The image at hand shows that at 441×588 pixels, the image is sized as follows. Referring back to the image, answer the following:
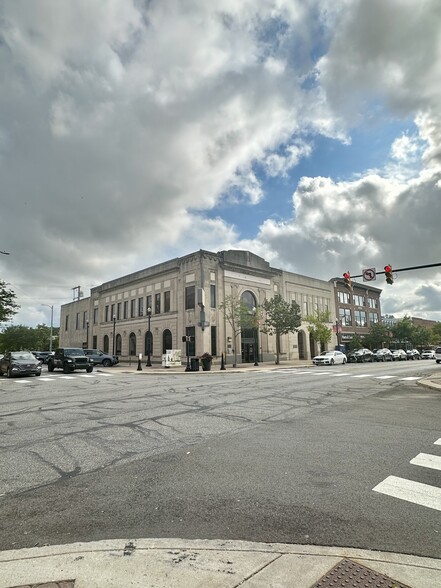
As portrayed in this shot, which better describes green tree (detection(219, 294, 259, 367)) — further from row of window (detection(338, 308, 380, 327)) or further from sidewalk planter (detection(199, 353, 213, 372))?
row of window (detection(338, 308, 380, 327))

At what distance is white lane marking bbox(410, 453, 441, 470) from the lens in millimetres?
5211

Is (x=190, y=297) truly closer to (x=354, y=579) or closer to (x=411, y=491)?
(x=411, y=491)

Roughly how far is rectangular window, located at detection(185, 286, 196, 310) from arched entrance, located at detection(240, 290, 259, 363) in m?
6.37

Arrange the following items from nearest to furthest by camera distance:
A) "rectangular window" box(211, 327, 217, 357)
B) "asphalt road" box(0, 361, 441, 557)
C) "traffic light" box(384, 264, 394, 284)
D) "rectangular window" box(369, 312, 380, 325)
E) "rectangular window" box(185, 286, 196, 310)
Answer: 1. "asphalt road" box(0, 361, 441, 557)
2. "traffic light" box(384, 264, 394, 284)
3. "rectangular window" box(211, 327, 217, 357)
4. "rectangular window" box(185, 286, 196, 310)
5. "rectangular window" box(369, 312, 380, 325)

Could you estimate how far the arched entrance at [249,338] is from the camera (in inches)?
1709

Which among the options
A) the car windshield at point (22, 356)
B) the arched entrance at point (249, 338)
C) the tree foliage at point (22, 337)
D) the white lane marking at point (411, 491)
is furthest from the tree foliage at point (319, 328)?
the tree foliage at point (22, 337)

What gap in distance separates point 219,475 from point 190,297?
119ft

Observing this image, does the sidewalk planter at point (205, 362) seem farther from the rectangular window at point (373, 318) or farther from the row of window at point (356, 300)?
the rectangular window at point (373, 318)

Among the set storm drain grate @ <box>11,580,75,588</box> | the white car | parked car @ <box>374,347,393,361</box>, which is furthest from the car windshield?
parked car @ <box>374,347,393,361</box>

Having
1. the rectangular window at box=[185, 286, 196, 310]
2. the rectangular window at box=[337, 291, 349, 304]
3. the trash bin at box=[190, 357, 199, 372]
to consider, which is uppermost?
the rectangular window at box=[337, 291, 349, 304]

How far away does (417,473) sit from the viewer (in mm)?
4918

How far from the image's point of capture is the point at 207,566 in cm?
281

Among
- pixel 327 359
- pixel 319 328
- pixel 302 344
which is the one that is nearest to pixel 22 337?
pixel 302 344

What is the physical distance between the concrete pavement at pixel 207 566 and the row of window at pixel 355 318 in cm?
6457
